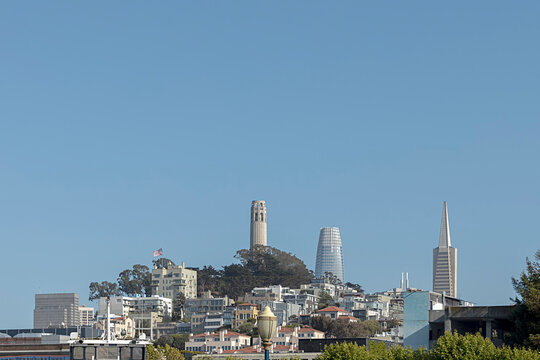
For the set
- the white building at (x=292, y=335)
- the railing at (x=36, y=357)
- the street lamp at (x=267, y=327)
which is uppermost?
the street lamp at (x=267, y=327)

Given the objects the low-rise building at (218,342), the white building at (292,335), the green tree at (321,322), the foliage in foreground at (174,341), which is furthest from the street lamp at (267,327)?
the foliage in foreground at (174,341)

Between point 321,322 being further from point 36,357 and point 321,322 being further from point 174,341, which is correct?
point 36,357

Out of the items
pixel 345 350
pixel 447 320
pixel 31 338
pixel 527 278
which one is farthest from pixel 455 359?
pixel 31 338

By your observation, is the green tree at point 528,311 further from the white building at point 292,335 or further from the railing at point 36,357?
the white building at point 292,335

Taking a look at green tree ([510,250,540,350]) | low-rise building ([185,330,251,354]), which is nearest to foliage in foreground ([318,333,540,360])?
green tree ([510,250,540,350])

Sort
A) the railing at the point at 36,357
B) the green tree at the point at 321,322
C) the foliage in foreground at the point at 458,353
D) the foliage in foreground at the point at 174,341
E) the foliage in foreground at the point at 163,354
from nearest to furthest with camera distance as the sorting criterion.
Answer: the foliage in foreground at the point at 458,353
the foliage in foreground at the point at 163,354
the railing at the point at 36,357
the foliage in foreground at the point at 174,341
the green tree at the point at 321,322

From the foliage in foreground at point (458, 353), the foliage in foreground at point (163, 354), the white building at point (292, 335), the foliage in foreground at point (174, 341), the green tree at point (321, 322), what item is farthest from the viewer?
the green tree at point (321, 322)

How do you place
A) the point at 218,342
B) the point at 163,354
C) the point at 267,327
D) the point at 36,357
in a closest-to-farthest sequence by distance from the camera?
1. the point at 267,327
2. the point at 36,357
3. the point at 163,354
4. the point at 218,342

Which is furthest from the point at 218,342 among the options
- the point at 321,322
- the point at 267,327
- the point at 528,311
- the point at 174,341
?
the point at 267,327
